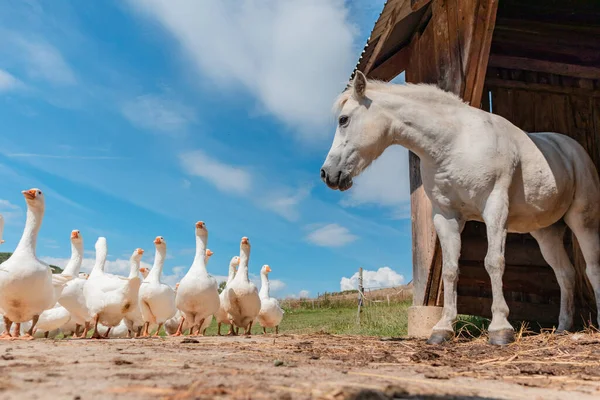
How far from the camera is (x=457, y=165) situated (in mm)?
5195

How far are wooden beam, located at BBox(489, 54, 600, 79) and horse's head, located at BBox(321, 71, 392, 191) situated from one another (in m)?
3.27

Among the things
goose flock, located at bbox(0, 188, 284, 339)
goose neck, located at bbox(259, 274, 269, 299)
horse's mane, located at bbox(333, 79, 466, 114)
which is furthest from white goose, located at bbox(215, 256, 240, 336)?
horse's mane, located at bbox(333, 79, 466, 114)

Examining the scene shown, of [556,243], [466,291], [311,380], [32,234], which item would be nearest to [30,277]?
[32,234]

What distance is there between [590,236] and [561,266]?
0.54m

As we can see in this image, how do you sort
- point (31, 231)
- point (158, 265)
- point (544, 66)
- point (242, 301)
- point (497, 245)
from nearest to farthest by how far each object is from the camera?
point (497, 245) < point (31, 231) < point (544, 66) < point (242, 301) < point (158, 265)

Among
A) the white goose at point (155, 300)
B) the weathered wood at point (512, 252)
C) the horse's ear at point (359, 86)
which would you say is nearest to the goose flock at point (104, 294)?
the white goose at point (155, 300)

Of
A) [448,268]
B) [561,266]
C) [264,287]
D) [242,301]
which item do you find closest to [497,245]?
[448,268]

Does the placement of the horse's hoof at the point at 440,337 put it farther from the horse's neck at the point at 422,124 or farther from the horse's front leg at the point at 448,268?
the horse's neck at the point at 422,124

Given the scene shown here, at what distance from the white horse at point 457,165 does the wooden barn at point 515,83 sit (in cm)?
127

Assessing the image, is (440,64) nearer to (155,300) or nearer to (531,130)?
(531,130)

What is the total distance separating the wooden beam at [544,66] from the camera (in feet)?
25.3

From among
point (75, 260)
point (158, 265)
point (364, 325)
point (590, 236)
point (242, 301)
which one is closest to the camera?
point (590, 236)

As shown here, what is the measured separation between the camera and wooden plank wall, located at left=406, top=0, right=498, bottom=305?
6.02m

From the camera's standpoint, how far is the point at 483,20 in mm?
5969
